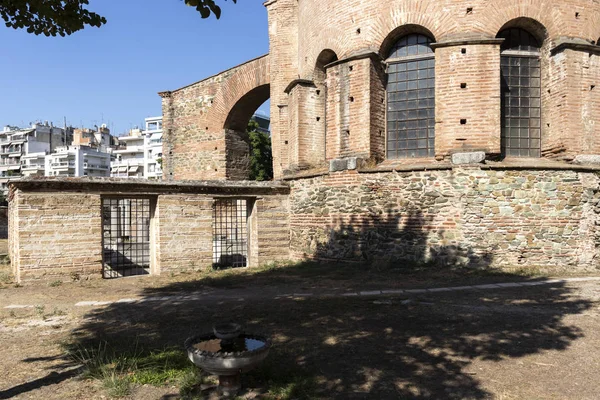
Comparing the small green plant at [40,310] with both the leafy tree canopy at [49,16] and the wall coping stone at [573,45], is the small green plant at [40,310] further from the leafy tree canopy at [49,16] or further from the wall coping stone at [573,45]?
the wall coping stone at [573,45]

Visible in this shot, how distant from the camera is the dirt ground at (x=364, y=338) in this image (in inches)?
174

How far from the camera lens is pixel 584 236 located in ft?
37.2

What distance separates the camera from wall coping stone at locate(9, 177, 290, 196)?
10.8 metres

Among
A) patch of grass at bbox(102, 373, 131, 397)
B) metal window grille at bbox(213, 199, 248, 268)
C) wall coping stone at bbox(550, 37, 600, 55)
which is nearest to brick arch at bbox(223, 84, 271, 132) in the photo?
metal window grille at bbox(213, 199, 248, 268)

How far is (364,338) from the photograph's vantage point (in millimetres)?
5832

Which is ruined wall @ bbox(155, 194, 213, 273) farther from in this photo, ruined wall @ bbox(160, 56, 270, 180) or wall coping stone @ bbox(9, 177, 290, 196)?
ruined wall @ bbox(160, 56, 270, 180)

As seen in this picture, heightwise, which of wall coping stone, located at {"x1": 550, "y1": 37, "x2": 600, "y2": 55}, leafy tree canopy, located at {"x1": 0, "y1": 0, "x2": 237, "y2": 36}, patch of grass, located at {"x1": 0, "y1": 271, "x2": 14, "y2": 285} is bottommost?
patch of grass, located at {"x1": 0, "y1": 271, "x2": 14, "y2": 285}

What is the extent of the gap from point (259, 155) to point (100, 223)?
897 inches

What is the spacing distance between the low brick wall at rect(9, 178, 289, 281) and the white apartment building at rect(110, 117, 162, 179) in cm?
6212

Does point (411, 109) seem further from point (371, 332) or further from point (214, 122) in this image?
point (214, 122)

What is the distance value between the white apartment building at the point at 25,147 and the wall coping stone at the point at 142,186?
231 feet

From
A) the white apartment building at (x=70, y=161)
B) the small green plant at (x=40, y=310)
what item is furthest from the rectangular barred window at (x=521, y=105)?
the white apartment building at (x=70, y=161)

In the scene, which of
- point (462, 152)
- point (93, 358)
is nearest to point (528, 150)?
point (462, 152)

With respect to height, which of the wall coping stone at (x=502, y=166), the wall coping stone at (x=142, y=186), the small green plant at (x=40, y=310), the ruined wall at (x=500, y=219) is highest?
the wall coping stone at (x=502, y=166)
